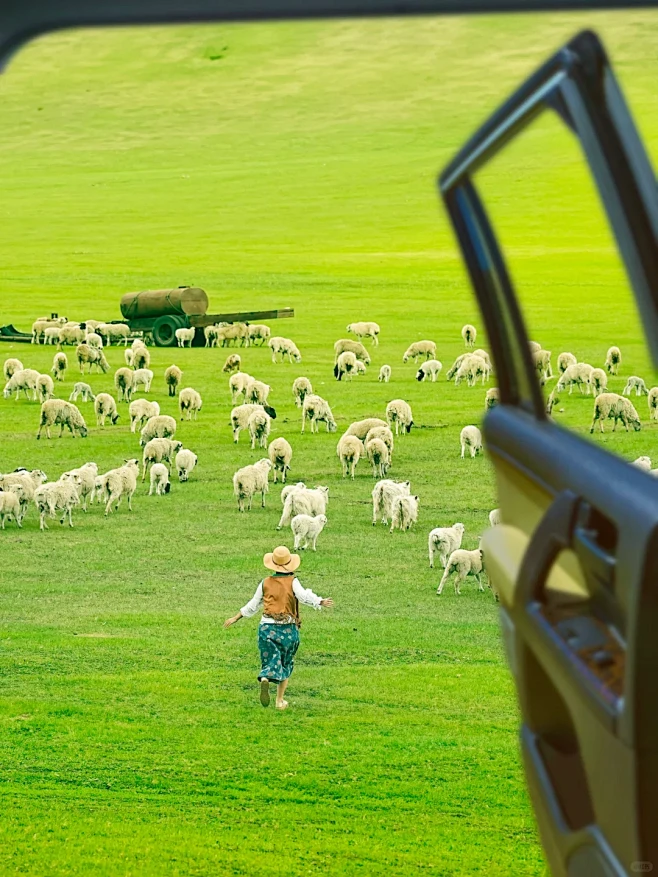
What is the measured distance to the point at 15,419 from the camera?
25453 millimetres

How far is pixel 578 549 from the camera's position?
4.46 ft

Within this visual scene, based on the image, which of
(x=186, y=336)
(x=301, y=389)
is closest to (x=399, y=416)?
(x=301, y=389)

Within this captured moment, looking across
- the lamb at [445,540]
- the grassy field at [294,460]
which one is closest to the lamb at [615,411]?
the grassy field at [294,460]

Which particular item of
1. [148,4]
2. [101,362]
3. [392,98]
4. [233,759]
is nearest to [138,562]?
[233,759]

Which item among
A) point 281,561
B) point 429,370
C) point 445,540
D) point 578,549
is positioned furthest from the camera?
point 429,370

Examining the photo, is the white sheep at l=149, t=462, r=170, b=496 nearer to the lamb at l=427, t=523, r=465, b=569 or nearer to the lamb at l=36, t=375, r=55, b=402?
the lamb at l=427, t=523, r=465, b=569

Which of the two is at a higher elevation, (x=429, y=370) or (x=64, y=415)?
(x=429, y=370)

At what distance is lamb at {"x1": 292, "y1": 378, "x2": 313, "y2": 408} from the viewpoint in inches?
1012

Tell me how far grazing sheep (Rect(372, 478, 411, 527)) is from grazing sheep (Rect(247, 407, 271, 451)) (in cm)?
377

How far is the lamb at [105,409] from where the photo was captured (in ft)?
81.4

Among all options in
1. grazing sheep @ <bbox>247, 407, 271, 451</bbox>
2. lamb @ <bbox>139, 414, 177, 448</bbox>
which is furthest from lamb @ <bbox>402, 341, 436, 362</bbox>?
lamb @ <bbox>139, 414, 177, 448</bbox>

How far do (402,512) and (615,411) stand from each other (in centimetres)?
405

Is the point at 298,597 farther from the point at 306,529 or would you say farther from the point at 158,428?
the point at 158,428

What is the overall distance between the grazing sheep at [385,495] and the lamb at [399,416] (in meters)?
3.94
